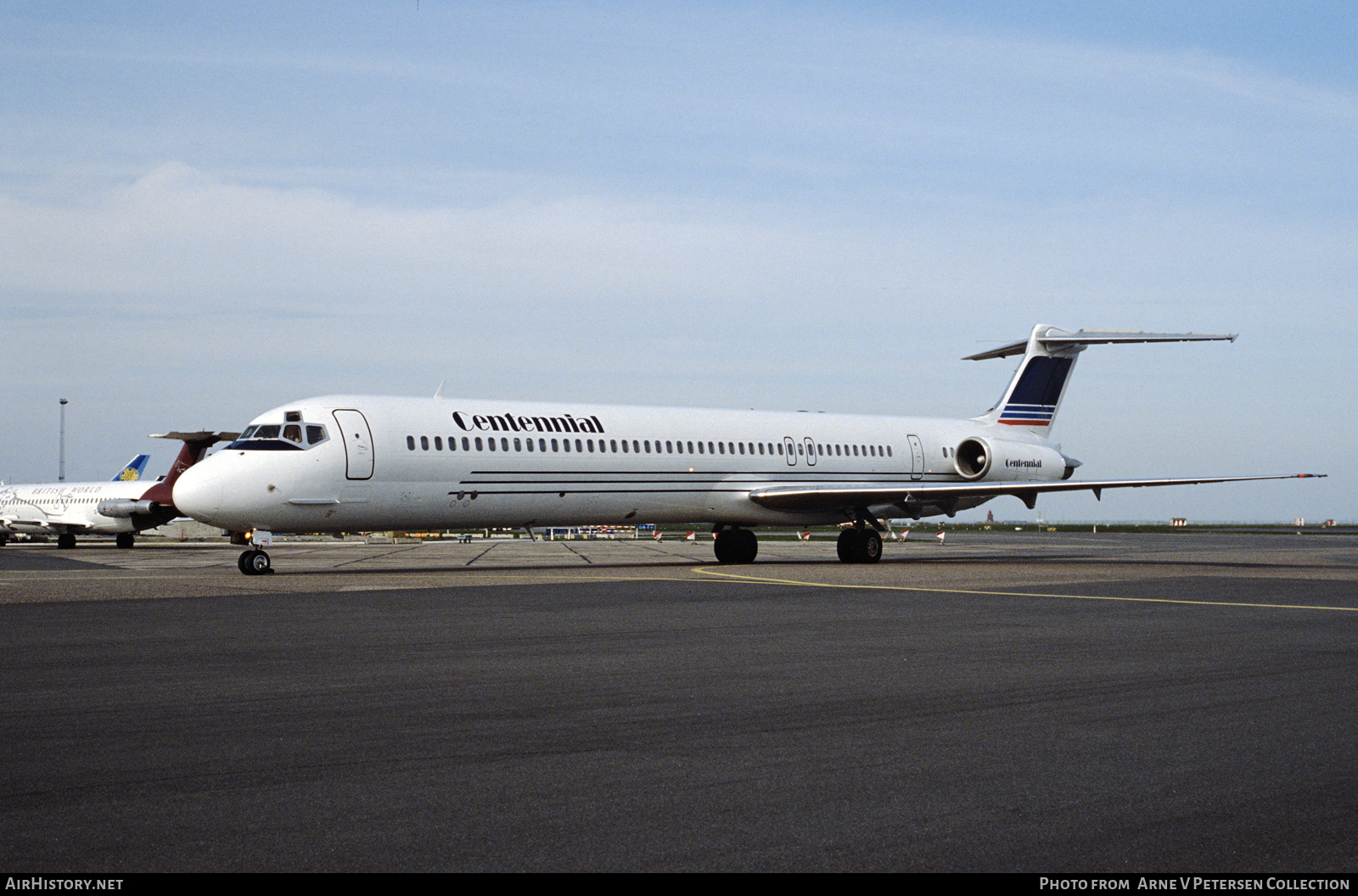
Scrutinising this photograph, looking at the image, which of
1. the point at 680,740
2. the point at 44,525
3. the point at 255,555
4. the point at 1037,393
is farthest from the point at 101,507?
the point at 680,740

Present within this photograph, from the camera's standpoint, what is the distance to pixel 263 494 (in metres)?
21.7

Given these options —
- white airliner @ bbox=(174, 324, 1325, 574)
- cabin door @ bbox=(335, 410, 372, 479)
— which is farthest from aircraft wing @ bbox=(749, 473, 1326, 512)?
cabin door @ bbox=(335, 410, 372, 479)

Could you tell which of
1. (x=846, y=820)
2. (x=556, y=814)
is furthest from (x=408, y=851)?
(x=846, y=820)

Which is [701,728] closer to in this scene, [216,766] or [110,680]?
[216,766]

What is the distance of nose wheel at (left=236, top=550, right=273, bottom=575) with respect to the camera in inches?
874

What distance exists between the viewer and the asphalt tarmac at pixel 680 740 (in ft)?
14.8

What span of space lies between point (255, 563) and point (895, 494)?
14.2 metres

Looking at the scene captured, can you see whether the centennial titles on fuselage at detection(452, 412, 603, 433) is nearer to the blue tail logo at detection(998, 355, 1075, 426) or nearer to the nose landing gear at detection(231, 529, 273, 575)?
the nose landing gear at detection(231, 529, 273, 575)

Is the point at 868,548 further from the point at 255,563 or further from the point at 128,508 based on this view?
the point at 128,508

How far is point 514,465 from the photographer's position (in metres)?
24.3

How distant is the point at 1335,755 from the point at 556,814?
396 centimetres

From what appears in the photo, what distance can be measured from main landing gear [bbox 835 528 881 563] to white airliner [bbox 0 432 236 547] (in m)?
26.3

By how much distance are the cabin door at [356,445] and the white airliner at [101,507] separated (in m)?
24.6

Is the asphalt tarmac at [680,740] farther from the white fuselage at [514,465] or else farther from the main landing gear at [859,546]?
the main landing gear at [859,546]
